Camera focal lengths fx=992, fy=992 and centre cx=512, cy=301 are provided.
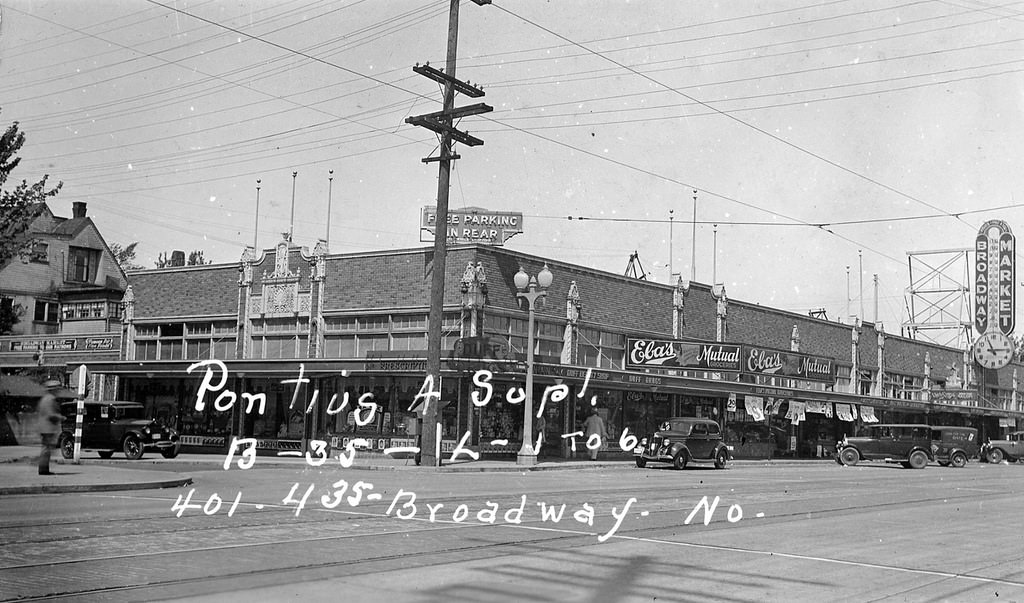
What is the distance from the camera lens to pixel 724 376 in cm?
4484

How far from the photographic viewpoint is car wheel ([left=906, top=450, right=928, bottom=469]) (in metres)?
42.5

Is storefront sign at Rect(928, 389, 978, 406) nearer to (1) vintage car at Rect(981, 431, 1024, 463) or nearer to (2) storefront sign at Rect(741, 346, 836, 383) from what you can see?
(1) vintage car at Rect(981, 431, 1024, 463)

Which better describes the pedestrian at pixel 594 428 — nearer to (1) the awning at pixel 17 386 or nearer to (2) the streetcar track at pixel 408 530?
(2) the streetcar track at pixel 408 530

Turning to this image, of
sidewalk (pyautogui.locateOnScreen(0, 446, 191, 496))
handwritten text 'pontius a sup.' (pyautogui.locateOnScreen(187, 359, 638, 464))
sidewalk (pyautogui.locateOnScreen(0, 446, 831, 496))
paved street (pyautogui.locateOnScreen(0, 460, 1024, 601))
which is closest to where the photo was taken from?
paved street (pyautogui.locateOnScreen(0, 460, 1024, 601))

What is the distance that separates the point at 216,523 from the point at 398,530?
95.4 inches

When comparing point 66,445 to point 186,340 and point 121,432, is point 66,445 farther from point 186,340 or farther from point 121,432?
point 186,340

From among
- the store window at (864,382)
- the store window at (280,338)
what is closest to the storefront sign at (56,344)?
the store window at (280,338)

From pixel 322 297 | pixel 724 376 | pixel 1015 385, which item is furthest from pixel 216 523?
pixel 1015 385

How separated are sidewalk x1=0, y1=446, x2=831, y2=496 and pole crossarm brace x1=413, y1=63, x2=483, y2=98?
444 inches

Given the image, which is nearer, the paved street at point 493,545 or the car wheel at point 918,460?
the paved street at point 493,545

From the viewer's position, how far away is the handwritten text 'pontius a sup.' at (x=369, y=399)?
32781 mm

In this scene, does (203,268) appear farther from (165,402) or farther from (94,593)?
(94,593)

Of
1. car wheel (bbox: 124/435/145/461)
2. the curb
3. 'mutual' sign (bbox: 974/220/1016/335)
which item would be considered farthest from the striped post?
'mutual' sign (bbox: 974/220/1016/335)

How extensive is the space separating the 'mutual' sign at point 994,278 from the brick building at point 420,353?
18.4 metres
